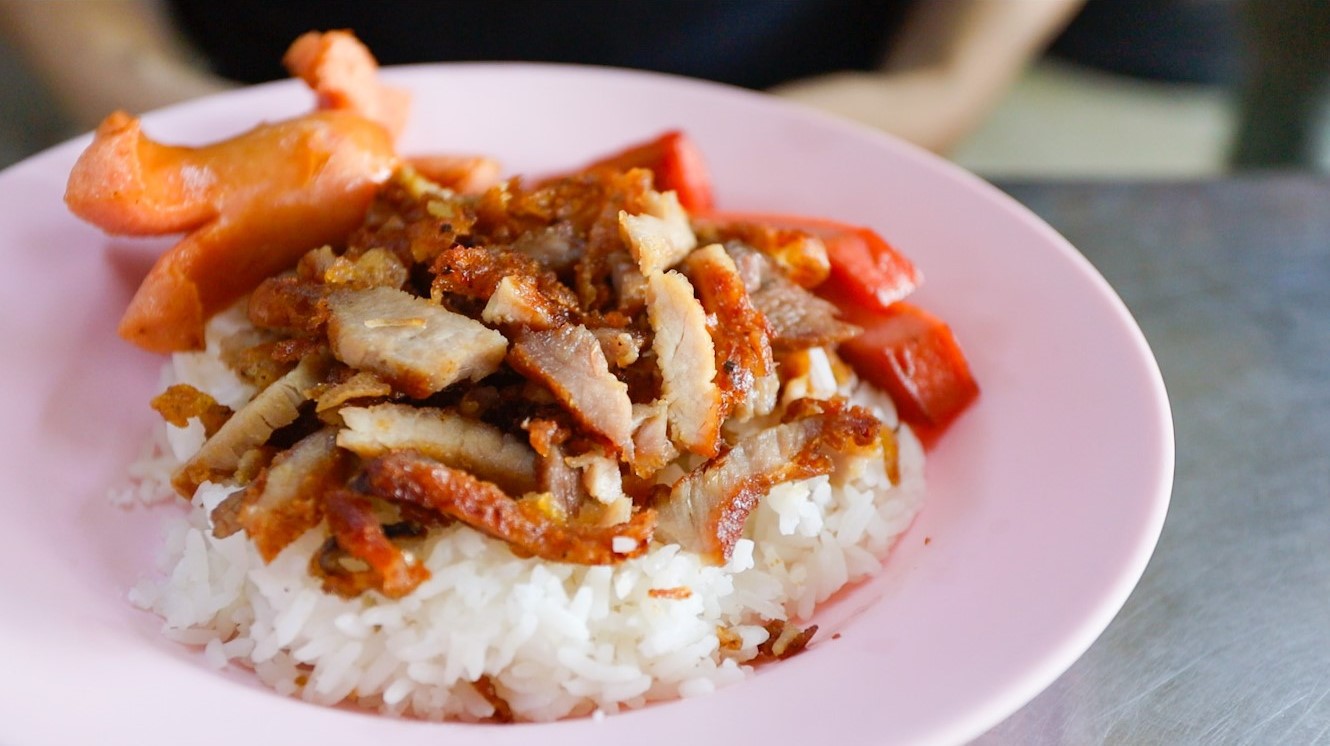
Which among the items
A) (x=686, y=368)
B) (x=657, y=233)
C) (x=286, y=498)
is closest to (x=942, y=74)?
(x=657, y=233)

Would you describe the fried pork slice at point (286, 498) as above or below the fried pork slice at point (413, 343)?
below

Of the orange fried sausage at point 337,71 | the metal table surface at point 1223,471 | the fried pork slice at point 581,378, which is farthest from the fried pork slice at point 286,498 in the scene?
the metal table surface at point 1223,471

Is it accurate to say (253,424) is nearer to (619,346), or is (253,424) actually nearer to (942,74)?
(619,346)

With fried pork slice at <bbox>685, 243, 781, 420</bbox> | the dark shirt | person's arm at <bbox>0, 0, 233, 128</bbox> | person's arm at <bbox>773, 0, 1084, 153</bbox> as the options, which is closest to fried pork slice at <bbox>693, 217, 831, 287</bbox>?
fried pork slice at <bbox>685, 243, 781, 420</bbox>

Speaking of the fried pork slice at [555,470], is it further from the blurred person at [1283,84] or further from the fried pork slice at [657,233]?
the blurred person at [1283,84]

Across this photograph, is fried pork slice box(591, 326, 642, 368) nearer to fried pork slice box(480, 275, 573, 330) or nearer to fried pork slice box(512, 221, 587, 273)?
fried pork slice box(480, 275, 573, 330)

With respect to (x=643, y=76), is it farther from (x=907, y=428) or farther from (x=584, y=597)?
(x=584, y=597)
